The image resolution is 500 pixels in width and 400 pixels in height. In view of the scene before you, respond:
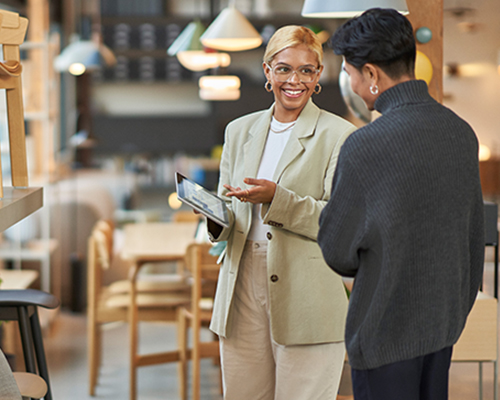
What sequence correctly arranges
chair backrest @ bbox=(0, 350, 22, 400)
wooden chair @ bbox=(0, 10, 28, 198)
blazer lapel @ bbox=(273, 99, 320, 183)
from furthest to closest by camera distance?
blazer lapel @ bbox=(273, 99, 320, 183)
wooden chair @ bbox=(0, 10, 28, 198)
chair backrest @ bbox=(0, 350, 22, 400)

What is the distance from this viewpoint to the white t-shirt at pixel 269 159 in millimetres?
1818

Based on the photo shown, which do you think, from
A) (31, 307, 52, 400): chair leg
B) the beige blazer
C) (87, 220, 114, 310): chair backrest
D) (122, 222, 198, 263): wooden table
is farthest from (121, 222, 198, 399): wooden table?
the beige blazer

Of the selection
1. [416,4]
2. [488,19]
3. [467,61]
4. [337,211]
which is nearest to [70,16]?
[467,61]

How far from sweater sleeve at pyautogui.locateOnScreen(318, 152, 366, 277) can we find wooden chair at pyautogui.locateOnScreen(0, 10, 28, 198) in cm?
76

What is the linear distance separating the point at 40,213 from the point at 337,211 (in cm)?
423

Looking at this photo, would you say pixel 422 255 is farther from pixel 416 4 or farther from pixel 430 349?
pixel 416 4

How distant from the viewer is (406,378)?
1302 mm

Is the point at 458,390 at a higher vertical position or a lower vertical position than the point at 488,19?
lower

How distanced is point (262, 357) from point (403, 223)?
2.60 feet

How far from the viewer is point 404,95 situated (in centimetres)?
127

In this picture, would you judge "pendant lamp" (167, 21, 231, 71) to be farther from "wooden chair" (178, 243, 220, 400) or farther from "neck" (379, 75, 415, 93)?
"neck" (379, 75, 415, 93)

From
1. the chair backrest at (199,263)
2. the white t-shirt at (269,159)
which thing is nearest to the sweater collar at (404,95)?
the white t-shirt at (269,159)

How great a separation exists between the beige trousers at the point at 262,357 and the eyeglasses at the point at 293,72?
471 mm

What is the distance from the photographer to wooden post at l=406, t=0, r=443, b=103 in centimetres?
249
